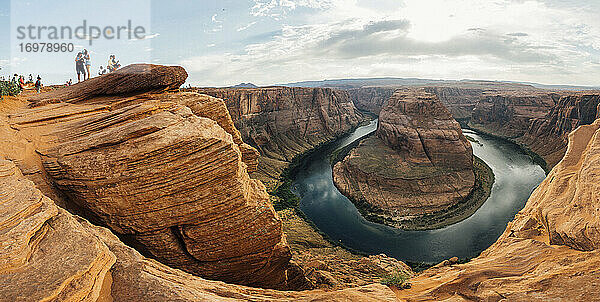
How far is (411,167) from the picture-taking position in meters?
64.1

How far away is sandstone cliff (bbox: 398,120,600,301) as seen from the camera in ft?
30.7

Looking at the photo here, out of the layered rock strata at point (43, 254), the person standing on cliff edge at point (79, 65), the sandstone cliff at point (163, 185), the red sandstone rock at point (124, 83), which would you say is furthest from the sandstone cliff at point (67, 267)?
the person standing on cliff edge at point (79, 65)

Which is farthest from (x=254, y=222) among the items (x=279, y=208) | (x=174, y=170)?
(x=279, y=208)

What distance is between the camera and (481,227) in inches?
1870

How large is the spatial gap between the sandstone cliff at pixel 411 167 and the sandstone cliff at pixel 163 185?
41.4 metres

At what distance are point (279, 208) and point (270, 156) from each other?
32.1 metres

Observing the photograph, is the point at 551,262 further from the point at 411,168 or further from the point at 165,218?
the point at 411,168

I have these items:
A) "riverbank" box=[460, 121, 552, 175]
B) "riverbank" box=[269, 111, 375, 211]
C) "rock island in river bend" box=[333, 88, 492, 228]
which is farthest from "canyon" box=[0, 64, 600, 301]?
"riverbank" box=[460, 121, 552, 175]

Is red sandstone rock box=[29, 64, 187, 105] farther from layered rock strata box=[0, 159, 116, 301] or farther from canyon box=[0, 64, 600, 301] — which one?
layered rock strata box=[0, 159, 116, 301]

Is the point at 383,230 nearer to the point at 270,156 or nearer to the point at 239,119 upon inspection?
the point at 270,156

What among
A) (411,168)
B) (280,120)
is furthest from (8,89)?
(280,120)

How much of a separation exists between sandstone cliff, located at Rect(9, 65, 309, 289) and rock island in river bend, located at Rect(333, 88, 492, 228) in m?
41.1

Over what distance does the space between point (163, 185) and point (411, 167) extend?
203 ft

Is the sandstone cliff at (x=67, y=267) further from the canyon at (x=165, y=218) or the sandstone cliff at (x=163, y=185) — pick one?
the sandstone cliff at (x=163, y=185)
